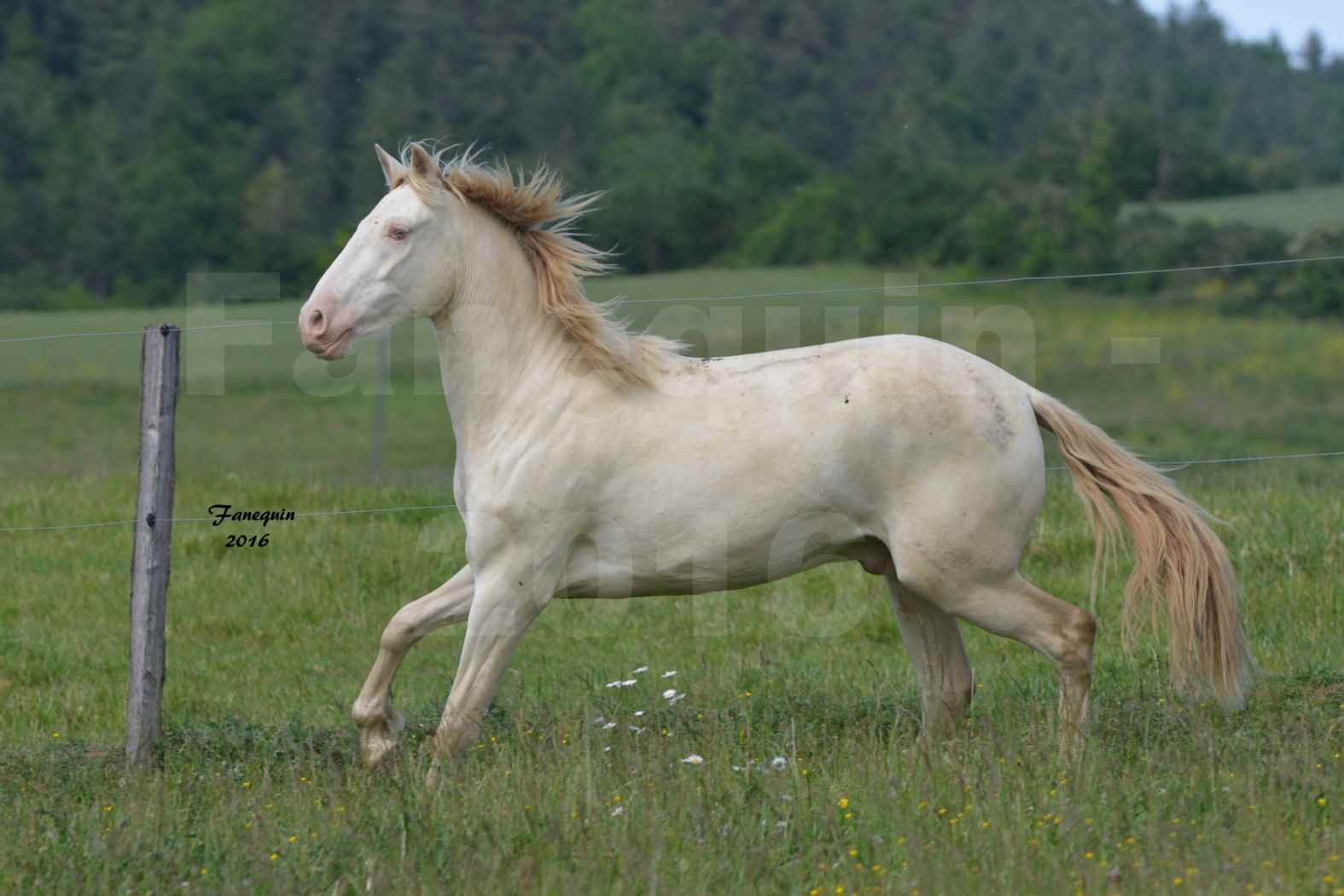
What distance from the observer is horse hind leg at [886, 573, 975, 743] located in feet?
18.9

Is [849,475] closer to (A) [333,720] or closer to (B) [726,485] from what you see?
(B) [726,485]

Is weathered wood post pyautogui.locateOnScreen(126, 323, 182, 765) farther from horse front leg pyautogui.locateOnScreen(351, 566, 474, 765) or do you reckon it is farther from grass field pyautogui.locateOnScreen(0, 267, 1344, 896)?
horse front leg pyautogui.locateOnScreen(351, 566, 474, 765)

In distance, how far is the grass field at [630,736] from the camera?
13.7 feet

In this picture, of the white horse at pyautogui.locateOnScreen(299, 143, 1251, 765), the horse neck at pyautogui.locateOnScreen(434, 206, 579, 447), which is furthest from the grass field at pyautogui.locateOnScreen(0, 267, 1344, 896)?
the horse neck at pyautogui.locateOnScreen(434, 206, 579, 447)

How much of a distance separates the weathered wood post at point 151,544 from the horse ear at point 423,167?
1038 millimetres

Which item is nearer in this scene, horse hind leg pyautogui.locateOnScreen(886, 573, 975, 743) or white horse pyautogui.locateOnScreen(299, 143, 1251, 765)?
white horse pyautogui.locateOnScreen(299, 143, 1251, 765)

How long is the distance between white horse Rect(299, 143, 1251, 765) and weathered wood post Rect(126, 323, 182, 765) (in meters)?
0.76

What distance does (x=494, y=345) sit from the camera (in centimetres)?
556

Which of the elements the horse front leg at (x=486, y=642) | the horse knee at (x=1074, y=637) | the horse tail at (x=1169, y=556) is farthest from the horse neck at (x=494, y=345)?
the horse knee at (x=1074, y=637)

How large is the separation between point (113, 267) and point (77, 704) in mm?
54715

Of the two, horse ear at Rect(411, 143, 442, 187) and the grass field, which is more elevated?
horse ear at Rect(411, 143, 442, 187)

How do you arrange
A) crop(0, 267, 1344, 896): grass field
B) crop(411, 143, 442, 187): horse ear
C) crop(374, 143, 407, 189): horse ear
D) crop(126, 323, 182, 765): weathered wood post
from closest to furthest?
crop(0, 267, 1344, 896): grass field → crop(411, 143, 442, 187): horse ear → crop(374, 143, 407, 189): horse ear → crop(126, 323, 182, 765): weathered wood post

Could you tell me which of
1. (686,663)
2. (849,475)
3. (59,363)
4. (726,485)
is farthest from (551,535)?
(59,363)

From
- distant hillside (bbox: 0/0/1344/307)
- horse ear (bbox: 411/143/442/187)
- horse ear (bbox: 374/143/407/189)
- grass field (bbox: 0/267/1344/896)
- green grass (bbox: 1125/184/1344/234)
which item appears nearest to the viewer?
grass field (bbox: 0/267/1344/896)
